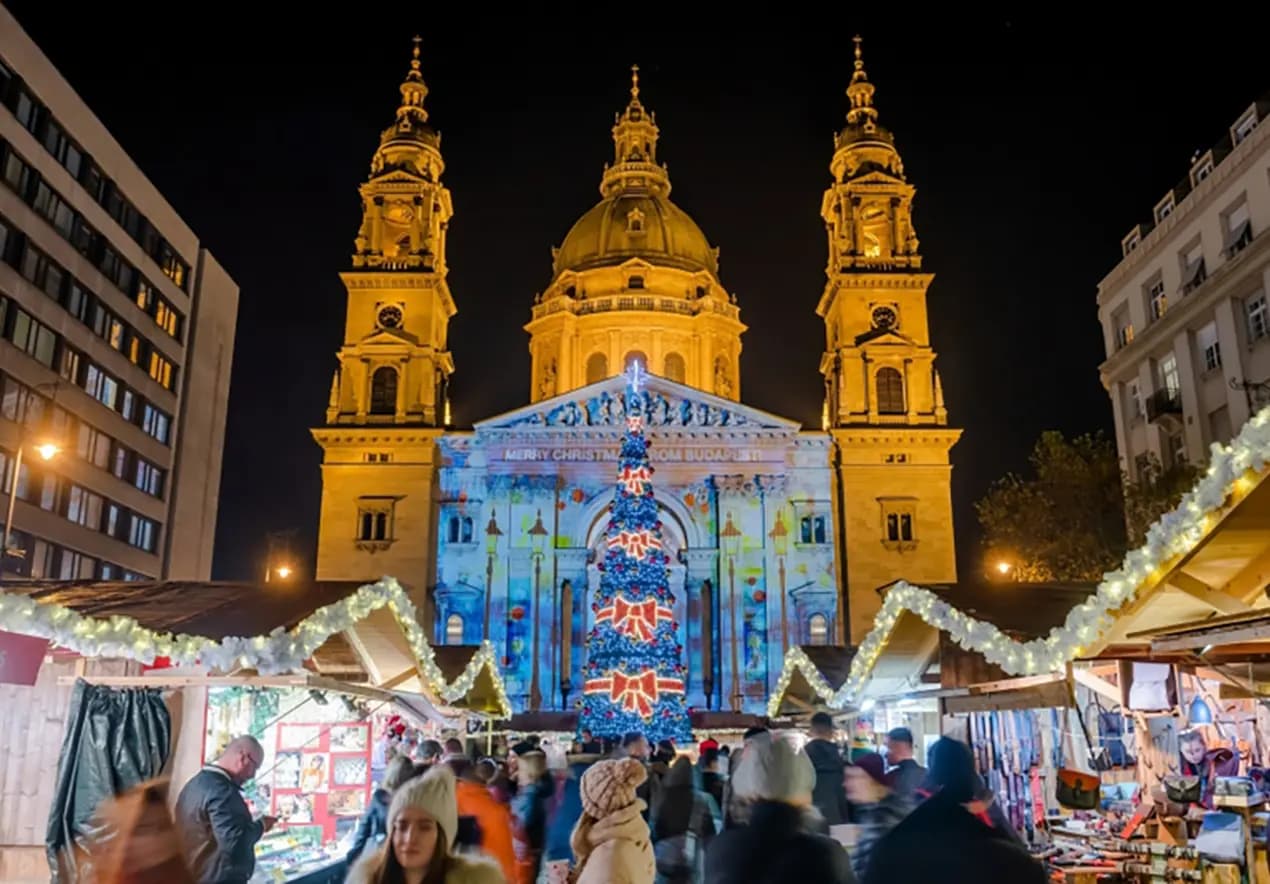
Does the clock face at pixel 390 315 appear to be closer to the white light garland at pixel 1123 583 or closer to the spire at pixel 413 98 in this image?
the spire at pixel 413 98

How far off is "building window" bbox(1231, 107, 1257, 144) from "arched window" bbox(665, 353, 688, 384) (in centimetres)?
3129

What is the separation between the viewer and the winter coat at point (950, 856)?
4.20m

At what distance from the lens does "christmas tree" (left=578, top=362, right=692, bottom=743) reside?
77.3 ft

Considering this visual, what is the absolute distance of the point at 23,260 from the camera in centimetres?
3619

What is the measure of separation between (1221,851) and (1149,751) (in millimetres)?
2662

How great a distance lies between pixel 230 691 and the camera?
1045cm

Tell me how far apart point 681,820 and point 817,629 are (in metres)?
39.5

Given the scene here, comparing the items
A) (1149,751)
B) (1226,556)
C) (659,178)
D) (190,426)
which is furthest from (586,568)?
(1226,556)

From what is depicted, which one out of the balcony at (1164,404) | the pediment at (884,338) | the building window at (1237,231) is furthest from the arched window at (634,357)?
the building window at (1237,231)

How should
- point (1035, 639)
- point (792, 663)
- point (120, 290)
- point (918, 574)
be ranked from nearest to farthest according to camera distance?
1. point (1035, 639)
2. point (792, 663)
3. point (120, 290)
4. point (918, 574)

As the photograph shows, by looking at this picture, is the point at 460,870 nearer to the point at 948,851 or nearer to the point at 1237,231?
the point at 948,851

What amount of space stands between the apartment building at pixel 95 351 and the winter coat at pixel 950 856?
32480mm

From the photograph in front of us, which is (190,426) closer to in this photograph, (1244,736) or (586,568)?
(586,568)

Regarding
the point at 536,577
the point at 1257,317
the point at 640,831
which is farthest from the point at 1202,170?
the point at 640,831
